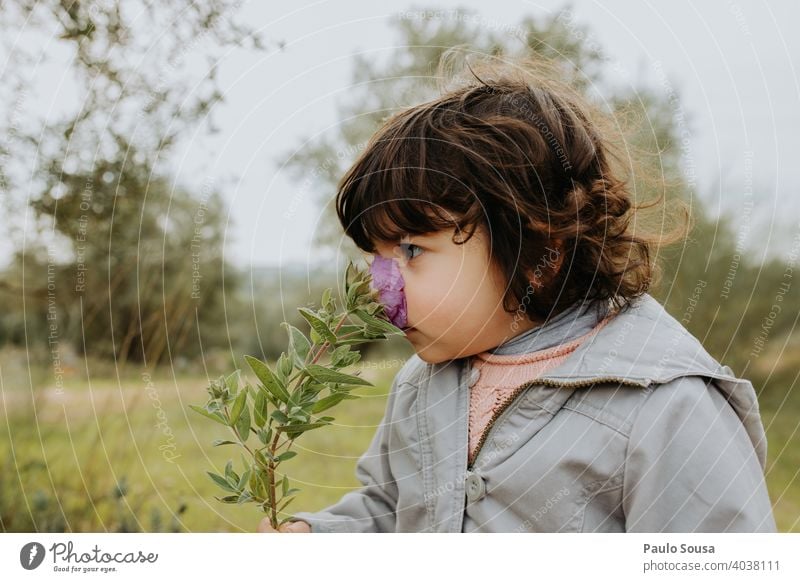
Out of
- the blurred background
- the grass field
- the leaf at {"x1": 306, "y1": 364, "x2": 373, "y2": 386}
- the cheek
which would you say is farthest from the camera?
the grass field

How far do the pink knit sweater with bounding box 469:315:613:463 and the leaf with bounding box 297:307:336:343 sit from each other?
23cm

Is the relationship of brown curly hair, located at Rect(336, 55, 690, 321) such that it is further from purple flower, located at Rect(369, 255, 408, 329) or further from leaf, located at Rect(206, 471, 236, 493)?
leaf, located at Rect(206, 471, 236, 493)

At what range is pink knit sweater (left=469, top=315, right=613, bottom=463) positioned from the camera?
84 cm

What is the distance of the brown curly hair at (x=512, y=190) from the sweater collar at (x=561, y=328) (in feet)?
0.04

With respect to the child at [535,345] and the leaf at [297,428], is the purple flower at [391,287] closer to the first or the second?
the child at [535,345]

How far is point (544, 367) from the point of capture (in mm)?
836

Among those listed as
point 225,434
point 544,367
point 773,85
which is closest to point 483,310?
point 544,367

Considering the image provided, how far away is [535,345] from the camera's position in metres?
0.85

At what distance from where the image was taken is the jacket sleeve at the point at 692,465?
719mm

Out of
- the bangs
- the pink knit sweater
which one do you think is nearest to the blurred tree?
the bangs

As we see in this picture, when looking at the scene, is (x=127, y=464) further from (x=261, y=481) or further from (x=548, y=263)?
(x=548, y=263)

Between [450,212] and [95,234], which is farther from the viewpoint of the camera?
[95,234]

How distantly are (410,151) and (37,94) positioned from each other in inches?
23.9

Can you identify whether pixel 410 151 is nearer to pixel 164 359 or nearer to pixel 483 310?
pixel 483 310
